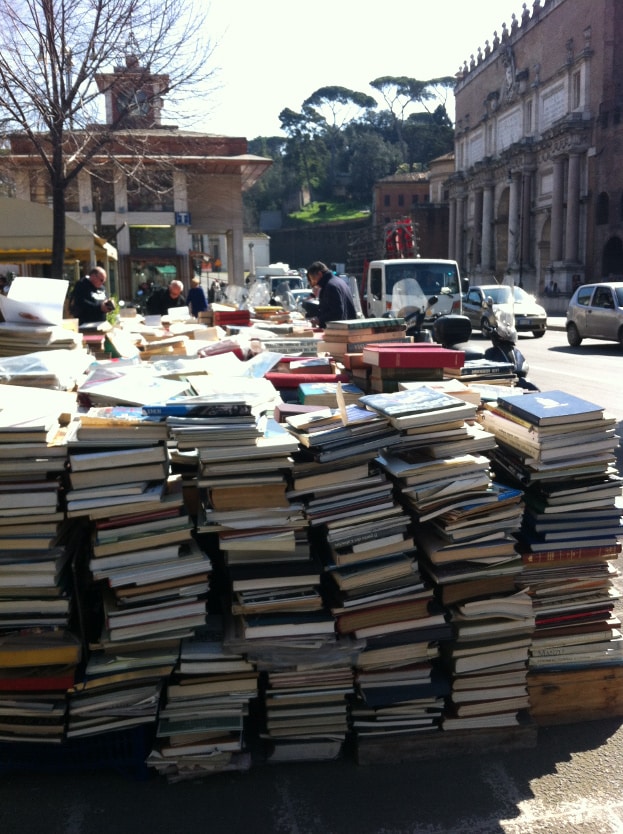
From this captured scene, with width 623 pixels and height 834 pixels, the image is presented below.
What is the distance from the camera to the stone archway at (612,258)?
147ft

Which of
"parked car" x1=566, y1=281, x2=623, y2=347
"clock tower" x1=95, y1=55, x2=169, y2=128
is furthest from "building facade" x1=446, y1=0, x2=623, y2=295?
"clock tower" x1=95, y1=55, x2=169, y2=128

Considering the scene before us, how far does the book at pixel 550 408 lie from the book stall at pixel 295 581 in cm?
1

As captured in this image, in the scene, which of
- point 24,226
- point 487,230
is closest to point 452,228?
point 487,230

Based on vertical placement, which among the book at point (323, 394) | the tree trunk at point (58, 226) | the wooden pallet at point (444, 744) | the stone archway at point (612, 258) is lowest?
the wooden pallet at point (444, 744)

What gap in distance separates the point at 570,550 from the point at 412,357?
156cm

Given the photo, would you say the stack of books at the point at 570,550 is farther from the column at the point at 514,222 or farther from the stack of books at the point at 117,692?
the column at the point at 514,222

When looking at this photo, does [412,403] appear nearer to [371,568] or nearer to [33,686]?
[371,568]

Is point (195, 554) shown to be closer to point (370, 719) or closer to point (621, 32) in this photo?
point (370, 719)

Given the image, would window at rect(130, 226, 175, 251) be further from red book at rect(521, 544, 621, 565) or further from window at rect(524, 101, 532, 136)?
red book at rect(521, 544, 621, 565)

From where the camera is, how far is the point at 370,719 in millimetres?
3559

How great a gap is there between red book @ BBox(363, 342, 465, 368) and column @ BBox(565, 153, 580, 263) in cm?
4546

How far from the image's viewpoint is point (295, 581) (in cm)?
346

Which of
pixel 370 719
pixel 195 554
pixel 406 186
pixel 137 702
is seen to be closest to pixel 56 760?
pixel 137 702

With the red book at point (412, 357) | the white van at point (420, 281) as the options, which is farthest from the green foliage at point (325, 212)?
the red book at point (412, 357)
